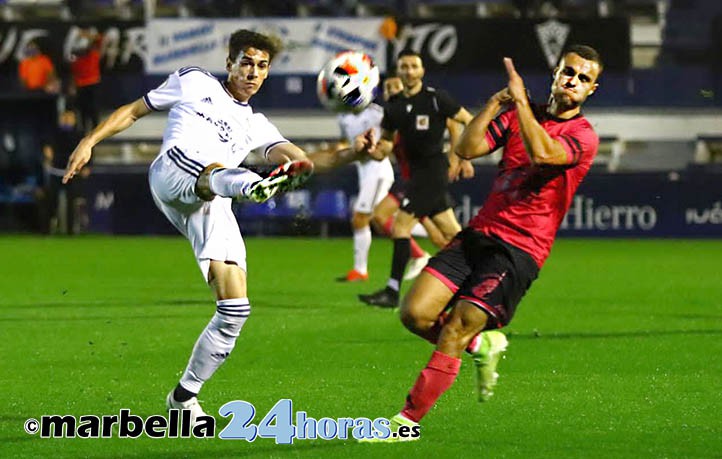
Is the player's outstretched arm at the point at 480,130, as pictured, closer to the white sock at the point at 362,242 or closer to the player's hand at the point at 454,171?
the player's hand at the point at 454,171

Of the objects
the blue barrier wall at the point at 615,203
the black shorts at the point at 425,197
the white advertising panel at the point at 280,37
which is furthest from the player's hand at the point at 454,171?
the white advertising panel at the point at 280,37

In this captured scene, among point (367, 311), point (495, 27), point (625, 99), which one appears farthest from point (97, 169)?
point (367, 311)

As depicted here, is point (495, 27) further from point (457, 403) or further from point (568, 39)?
point (457, 403)

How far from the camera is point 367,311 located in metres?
14.6

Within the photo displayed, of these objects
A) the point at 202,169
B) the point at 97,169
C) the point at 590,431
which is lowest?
the point at 97,169

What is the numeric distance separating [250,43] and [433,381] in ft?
7.29

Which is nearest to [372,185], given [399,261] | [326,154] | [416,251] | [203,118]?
[416,251]

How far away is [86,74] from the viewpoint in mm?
29516

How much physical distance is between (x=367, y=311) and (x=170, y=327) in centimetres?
218

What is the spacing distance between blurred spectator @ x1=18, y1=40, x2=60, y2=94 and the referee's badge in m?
16.2

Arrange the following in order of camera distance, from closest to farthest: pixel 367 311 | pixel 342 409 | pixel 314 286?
pixel 342 409
pixel 367 311
pixel 314 286

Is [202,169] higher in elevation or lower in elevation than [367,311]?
higher

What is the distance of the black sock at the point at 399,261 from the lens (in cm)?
1496

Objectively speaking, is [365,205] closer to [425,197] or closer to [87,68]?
[425,197]
